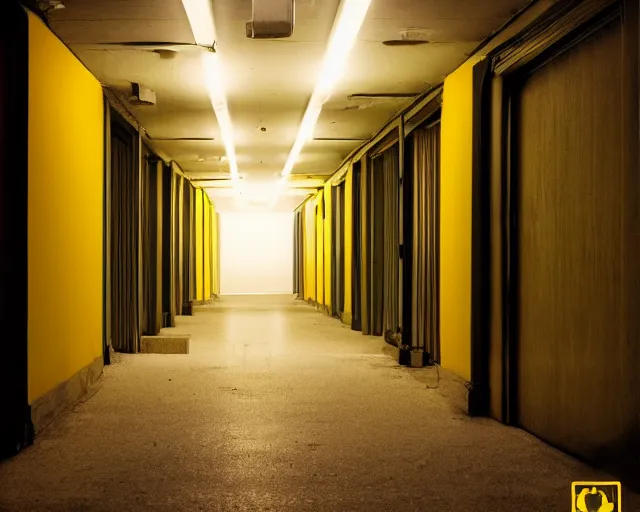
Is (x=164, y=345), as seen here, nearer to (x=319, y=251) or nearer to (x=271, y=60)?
(x=271, y=60)

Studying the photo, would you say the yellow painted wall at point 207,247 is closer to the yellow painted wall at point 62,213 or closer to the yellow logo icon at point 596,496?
the yellow painted wall at point 62,213

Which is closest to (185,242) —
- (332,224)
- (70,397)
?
(332,224)

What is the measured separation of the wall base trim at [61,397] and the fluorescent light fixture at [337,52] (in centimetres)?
274

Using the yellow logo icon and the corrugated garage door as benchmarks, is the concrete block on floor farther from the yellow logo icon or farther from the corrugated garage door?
the yellow logo icon

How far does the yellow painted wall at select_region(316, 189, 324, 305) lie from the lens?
41.6ft

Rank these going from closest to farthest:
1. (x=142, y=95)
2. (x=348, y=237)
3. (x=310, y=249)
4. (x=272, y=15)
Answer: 1. (x=272, y=15)
2. (x=142, y=95)
3. (x=348, y=237)
4. (x=310, y=249)

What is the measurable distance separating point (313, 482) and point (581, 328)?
144 cm

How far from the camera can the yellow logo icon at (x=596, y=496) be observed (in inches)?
99.0

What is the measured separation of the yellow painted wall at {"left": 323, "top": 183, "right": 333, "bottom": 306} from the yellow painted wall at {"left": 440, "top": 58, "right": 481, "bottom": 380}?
20.3 feet

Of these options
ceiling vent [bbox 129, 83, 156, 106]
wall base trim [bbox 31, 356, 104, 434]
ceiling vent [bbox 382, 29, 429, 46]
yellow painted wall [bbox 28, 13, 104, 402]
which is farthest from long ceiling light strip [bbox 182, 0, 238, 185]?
wall base trim [bbox 31, 356, 104, 434]

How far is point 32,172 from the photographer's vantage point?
3527 millimetres

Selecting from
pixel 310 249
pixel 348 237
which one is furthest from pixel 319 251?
pixel 348 237

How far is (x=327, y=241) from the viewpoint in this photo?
11672mm

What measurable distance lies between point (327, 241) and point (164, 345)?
5051 millimetres
